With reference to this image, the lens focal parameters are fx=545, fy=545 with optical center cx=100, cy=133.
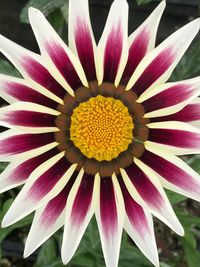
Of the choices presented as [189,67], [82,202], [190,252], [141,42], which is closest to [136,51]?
[141,42]

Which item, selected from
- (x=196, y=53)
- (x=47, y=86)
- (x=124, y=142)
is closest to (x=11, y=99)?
(x=47, y=86)

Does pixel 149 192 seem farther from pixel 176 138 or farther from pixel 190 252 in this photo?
pixel 190 252

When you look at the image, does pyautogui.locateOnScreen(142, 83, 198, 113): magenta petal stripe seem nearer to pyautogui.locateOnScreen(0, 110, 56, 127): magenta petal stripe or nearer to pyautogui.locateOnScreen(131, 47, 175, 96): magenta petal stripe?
pyautogui.locateOnScreen(131, 47, 175, 96): magenta petal stripe

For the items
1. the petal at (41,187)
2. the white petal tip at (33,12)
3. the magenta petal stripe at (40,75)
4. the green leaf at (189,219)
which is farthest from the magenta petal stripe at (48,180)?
the green leaf at (189,219)

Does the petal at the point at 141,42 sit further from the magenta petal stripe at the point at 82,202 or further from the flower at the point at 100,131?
the magenta petal stripe at the point at 82,202

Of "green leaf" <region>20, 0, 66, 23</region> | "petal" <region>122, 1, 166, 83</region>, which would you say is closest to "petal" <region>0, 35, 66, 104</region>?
"petal" <region>122, 1, 166, 83</region>

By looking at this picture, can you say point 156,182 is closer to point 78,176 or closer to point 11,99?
point 78,176
